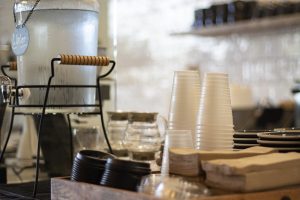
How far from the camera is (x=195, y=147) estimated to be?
137 cm

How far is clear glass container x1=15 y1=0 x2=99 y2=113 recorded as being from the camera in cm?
162

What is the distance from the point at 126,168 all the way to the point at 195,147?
265 millimetres

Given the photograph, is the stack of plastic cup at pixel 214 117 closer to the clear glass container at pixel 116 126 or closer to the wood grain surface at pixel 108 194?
the wood grain surface at pixel 108 194

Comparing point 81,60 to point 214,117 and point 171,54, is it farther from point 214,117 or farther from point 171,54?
point 171,54

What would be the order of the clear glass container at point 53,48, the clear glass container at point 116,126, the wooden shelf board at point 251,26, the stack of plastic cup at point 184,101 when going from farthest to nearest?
the wooden shelf board at point 251,26, the clear glass container at point 116,126, the clear glass container at point 53,48, the stack of plastic cup at point 184,101

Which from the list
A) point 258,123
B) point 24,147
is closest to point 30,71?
point 24,147

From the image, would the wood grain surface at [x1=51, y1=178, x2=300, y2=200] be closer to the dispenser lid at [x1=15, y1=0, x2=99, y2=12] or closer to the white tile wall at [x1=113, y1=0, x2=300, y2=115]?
the dispenser lid at [x1=15, y1=0, x2=99, y2=12]

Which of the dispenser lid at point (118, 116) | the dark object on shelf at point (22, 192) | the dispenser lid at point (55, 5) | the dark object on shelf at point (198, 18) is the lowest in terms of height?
the dark object on shelf at point (22, 192)

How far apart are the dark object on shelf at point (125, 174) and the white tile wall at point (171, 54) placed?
12.8 ft

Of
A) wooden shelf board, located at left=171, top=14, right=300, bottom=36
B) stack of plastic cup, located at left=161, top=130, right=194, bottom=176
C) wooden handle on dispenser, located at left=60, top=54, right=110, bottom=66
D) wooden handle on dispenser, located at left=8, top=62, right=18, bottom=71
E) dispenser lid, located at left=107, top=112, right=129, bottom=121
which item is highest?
wooden shelf board, located at left=171, top=14, right=300, bottom=36

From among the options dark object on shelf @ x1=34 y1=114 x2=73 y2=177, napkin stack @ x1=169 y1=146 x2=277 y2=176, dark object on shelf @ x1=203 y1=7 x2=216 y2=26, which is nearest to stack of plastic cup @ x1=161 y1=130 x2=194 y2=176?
napkin stack @ x1=169 y1=146 x2=277 y2=176

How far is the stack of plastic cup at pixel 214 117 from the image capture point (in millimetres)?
1354

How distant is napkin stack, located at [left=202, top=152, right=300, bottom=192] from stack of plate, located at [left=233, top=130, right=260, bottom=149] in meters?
0.27

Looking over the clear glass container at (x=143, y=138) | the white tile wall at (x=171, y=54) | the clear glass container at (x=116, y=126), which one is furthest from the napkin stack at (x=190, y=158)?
the white tile wall at (x=171, y=54)
